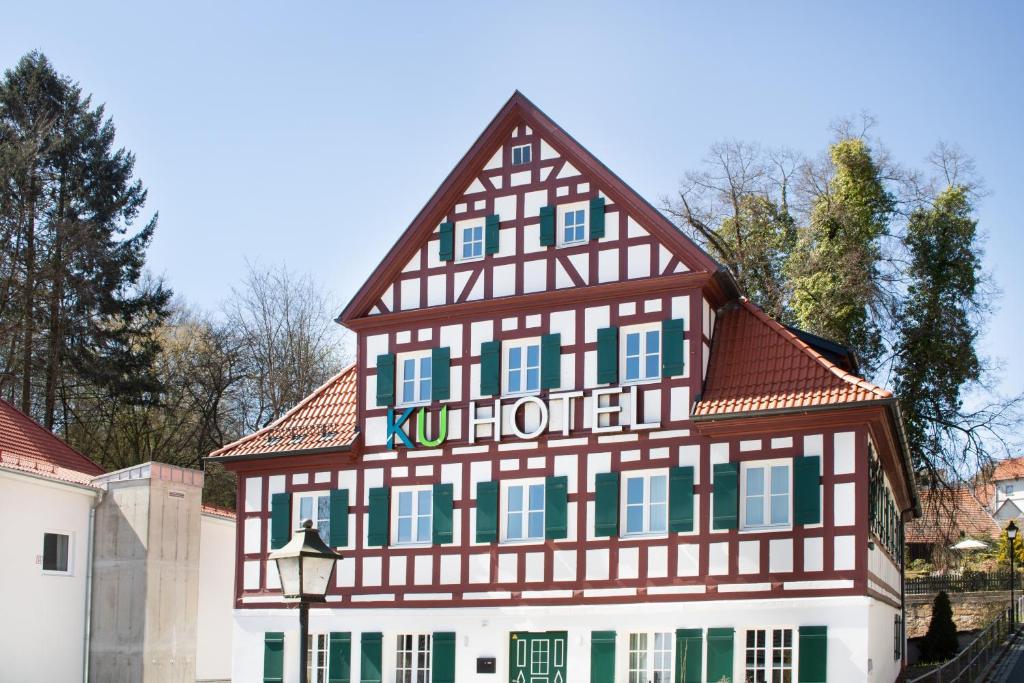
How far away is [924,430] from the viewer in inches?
1639

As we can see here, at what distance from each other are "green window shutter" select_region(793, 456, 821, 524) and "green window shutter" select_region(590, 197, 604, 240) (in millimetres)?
6637

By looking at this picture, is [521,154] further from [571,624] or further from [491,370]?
[571,624]

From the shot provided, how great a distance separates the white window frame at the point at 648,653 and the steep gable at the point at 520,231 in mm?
7374

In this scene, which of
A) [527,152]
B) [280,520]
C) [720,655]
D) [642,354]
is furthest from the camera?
[280,520]

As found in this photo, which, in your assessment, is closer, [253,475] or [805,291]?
[253,475]

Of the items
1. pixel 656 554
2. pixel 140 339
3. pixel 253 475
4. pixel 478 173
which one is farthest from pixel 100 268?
pixel 656 554

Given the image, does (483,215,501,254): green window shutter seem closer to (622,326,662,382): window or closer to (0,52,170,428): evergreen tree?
(622,326,662,382): window

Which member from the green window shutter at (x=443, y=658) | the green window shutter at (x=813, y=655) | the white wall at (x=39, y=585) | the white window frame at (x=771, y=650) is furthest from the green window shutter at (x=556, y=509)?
the white wall at (x=39, y=585)

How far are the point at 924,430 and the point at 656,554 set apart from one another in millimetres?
17149

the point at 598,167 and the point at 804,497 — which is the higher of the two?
the point at 598,167

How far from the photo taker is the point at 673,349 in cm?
2827

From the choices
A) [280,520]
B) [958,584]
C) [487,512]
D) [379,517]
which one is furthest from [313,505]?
[958,584]

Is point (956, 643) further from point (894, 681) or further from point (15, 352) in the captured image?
point (15, 352)

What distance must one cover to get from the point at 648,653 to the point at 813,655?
3510 millimetres
